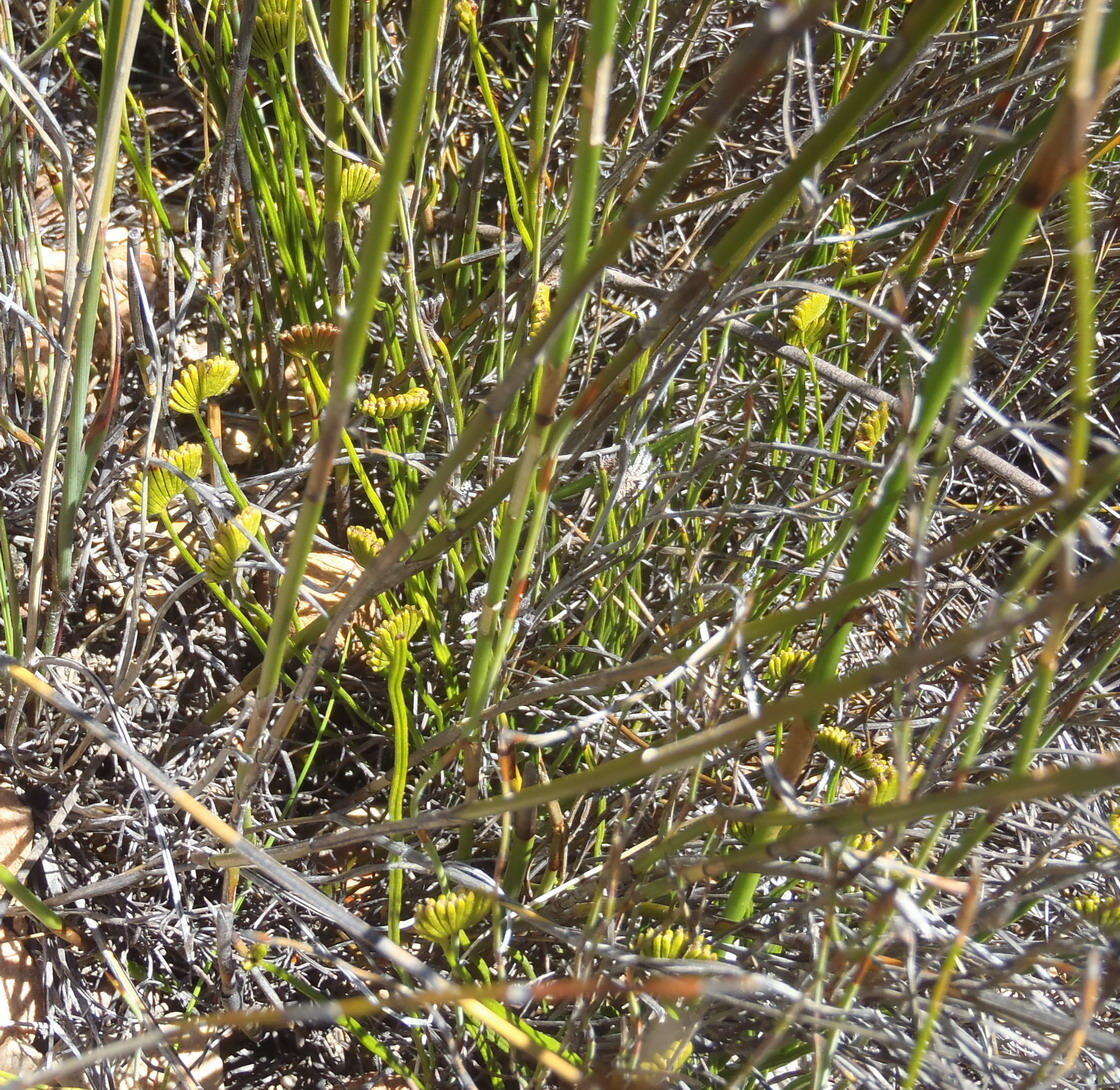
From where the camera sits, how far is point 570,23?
94 cm

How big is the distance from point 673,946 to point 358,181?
643 millimetres

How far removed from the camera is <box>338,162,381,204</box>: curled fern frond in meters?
0.81

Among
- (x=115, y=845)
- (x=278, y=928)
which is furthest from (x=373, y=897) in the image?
(x=115, y=845)

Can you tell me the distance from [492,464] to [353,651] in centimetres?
26

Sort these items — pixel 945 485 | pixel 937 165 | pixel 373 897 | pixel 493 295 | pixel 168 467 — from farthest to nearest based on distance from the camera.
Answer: pixel 937 165, pixel 945 485, pixel 493 295, pixel 373 897, pixel 168 467

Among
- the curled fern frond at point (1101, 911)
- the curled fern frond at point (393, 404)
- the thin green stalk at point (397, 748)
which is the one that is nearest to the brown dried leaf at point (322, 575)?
the curled fern frond at point (393, 404)

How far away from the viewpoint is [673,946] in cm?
62

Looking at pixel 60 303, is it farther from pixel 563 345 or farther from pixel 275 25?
pixel 563 345

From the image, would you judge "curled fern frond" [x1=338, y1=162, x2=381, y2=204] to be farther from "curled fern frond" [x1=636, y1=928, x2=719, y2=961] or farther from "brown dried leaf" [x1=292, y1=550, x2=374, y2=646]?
"curled fern frond" [x1=636, y1=928, x2=719, y2=961]

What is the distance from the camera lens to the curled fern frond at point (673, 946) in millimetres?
621

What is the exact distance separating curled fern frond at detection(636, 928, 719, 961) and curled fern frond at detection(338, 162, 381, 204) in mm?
615

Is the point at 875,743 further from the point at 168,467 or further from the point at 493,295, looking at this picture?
the point at 168,467

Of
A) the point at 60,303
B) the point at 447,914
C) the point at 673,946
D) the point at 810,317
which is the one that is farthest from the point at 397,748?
the point at 60,303

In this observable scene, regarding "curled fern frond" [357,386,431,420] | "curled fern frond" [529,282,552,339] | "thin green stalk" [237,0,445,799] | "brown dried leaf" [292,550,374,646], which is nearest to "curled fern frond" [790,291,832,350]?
"curled fern frond" [529,282,552,339]
